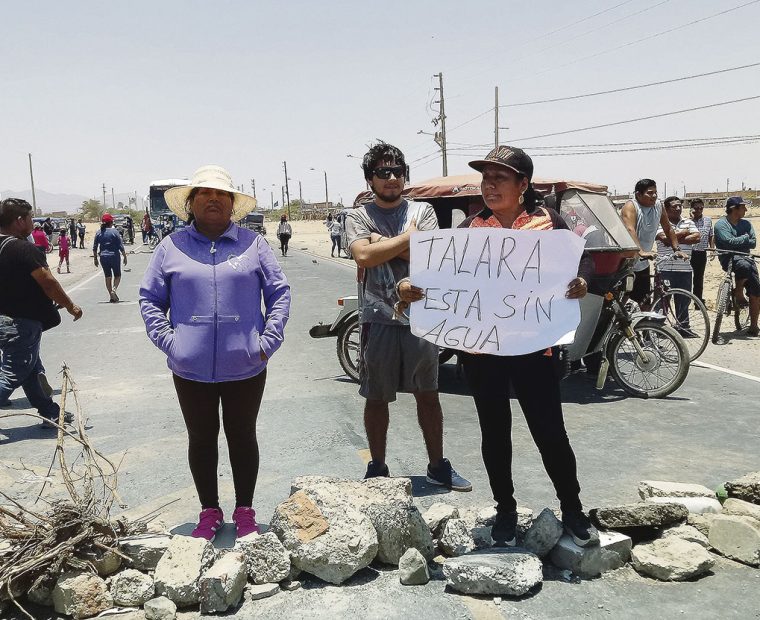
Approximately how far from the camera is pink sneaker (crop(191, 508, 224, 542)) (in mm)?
3924

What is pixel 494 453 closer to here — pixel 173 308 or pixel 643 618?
pixel 643 618

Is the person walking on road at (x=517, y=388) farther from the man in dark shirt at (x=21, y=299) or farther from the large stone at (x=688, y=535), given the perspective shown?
the man in dark shirt at (x=21, y=299)

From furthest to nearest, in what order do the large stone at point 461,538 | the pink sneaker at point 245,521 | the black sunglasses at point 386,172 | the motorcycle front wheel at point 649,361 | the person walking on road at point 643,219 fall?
the person walking on road at point 643,219 < the motorcycle front wheel at point 649,361 < the black sunglasses at point 386,172 < the pink sneaker at point 245,521 < the large stone at point 461,538

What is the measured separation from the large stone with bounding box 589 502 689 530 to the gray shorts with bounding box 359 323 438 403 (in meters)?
1.25

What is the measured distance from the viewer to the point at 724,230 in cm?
1081

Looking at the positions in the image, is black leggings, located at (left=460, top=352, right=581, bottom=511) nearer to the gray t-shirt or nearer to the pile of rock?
the pile of rock

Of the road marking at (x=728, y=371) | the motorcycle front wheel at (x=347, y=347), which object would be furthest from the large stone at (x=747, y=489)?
the motorcycle front wheel at (x=347, y=347)

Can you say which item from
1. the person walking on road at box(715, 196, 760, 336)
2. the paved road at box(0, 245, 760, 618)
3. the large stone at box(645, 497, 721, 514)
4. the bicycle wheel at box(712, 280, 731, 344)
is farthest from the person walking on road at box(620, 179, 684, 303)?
the large stone at box(645, 497, 721, 514)

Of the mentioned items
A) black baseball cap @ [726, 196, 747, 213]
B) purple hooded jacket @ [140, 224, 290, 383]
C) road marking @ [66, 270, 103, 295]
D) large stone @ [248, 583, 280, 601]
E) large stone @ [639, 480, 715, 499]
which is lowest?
large stone @ [248, 583, 280, 601]

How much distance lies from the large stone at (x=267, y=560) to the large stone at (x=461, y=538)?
0.80 m

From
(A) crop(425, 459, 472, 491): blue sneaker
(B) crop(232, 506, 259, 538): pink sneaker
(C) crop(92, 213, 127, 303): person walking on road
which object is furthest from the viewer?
(C) crop(92, 213, 127, 303): person walking on road

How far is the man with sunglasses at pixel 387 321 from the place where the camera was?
4.21 m

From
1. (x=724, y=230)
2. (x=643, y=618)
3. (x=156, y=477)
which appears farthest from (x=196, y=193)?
(x=724, y=230)

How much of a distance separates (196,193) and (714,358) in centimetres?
744
